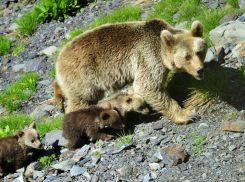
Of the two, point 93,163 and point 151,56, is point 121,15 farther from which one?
point 93,163

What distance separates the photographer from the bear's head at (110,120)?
724cm

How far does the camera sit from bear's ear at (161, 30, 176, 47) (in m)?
7.31

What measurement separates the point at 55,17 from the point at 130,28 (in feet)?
23.0

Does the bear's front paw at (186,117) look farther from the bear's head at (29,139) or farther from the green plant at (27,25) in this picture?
the green plant at (27,25)

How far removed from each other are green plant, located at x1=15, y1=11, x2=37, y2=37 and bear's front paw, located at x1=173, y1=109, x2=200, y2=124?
8620 mm

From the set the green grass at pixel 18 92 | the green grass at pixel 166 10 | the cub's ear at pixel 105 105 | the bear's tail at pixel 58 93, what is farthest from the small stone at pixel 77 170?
the green grass at pixel 166 10

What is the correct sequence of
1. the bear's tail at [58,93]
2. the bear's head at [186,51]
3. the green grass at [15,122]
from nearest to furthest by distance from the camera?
1. the bear's head at [186,51]
2. the bear's tail at [58,93]
3. the green grass at [15,122]

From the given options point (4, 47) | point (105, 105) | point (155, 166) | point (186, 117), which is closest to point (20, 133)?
point (105, 105)

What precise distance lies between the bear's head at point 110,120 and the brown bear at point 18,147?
1430mm

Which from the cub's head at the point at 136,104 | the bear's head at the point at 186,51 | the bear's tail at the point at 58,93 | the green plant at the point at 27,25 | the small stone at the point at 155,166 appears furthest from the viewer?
the green plant at the point at 27,25

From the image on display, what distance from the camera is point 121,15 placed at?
40.7ft

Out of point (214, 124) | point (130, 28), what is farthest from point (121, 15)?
point (214, 124)

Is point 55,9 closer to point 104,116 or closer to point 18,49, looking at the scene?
point 18,49

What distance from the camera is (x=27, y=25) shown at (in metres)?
13.9
